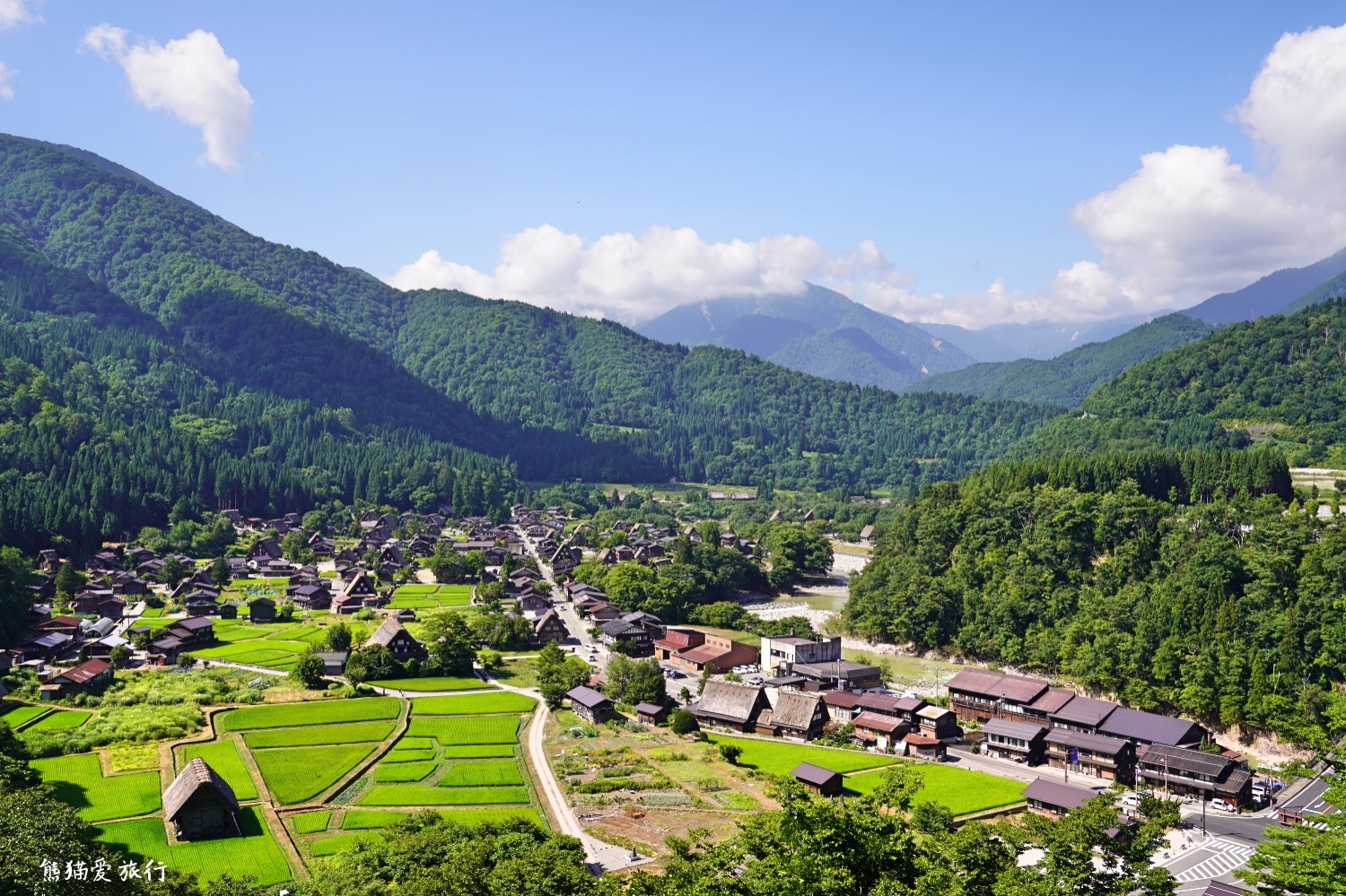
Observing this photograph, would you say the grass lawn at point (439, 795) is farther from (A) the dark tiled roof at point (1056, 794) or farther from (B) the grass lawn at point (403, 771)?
(A) the dark tiled roof at point (1056, 794)

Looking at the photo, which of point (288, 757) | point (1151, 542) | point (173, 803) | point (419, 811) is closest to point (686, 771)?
point (419, 811)

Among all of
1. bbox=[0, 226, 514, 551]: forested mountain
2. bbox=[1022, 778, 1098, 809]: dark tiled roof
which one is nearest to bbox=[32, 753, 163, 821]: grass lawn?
bbox=[1022, 778, 1098, 809]: dark tiled roof

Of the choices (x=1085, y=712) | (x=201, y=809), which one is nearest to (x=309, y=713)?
(x=201, y=809)

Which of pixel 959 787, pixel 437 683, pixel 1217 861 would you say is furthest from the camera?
pixel 437 683

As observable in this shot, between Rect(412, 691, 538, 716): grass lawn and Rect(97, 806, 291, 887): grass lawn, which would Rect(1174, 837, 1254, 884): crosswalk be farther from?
Rect(412, 691, 538, 716): grass lawn

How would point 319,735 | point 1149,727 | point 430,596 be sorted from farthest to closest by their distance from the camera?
point 430,596, point 1149,727, point 319,735

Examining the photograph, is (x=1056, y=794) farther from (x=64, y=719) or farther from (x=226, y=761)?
(x=64, y=719)
